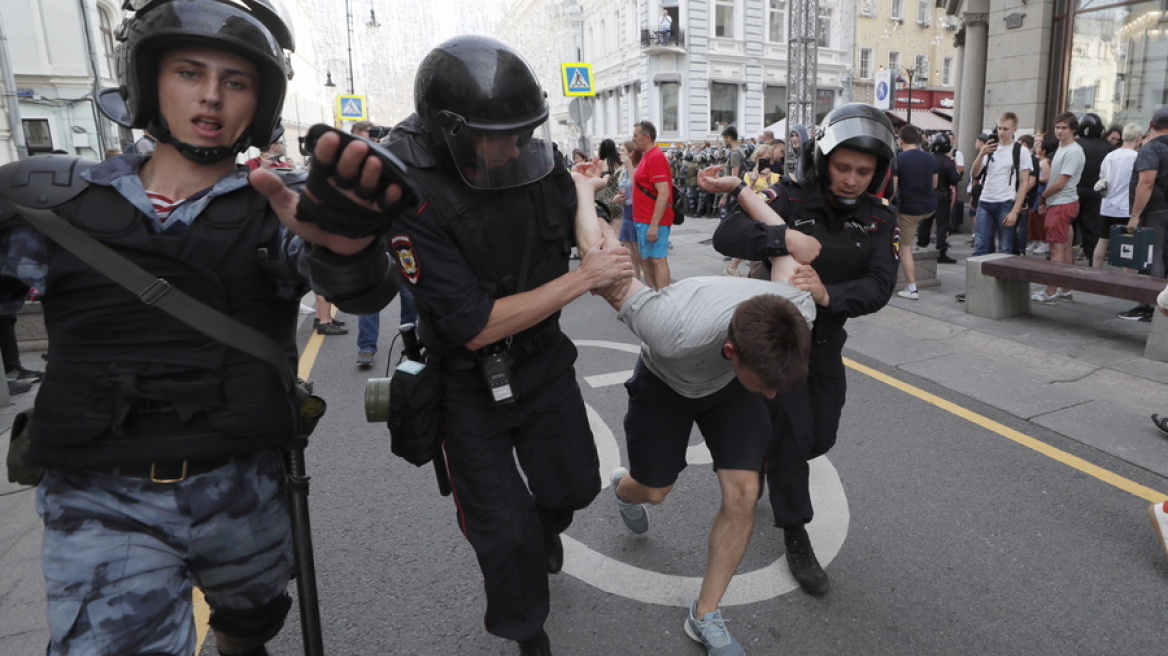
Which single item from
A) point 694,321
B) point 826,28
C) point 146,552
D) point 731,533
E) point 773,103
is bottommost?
point 731,533

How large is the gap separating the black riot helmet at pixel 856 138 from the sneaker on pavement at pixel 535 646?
1.93m

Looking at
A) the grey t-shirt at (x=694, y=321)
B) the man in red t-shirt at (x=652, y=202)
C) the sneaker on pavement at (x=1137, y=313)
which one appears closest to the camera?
the grey t-shirt at (x=694, y=321)

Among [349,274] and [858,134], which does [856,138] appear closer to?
[858,134]

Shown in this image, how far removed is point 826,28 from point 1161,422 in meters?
37.4

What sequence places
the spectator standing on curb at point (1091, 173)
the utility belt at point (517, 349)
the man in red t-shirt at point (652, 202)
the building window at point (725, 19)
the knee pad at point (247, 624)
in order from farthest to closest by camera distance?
the building window at point (725, 19) → the spectator standing on curb at point (1091, 173) → the man in red t-shirt at point (652, 202) → the utility belt at point (517, 349) → the knee pad at point (247, 624)

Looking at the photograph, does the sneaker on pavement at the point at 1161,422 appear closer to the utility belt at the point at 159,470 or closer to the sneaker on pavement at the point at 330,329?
the utility belt at the point at 159,470

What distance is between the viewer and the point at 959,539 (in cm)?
309

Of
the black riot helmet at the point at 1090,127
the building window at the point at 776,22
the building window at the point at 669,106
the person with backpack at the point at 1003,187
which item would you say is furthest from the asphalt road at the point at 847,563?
the building window at the point at 776,22

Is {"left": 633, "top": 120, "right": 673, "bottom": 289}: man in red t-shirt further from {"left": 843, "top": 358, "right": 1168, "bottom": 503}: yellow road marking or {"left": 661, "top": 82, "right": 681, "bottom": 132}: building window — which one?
{"left": 661, "top": 82, "right": 681, "bottom": 132}: building window

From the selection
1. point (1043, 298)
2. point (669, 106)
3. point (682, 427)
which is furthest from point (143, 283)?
point (669, 106)

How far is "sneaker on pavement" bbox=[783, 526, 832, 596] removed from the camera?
2762mm

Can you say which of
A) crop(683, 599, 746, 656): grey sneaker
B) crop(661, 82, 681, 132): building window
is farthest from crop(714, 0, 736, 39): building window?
crop(683, 599, 746, 656): grey sneaker

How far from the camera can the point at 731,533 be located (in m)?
2.47

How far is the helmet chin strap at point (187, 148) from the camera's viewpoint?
5.30 ft
